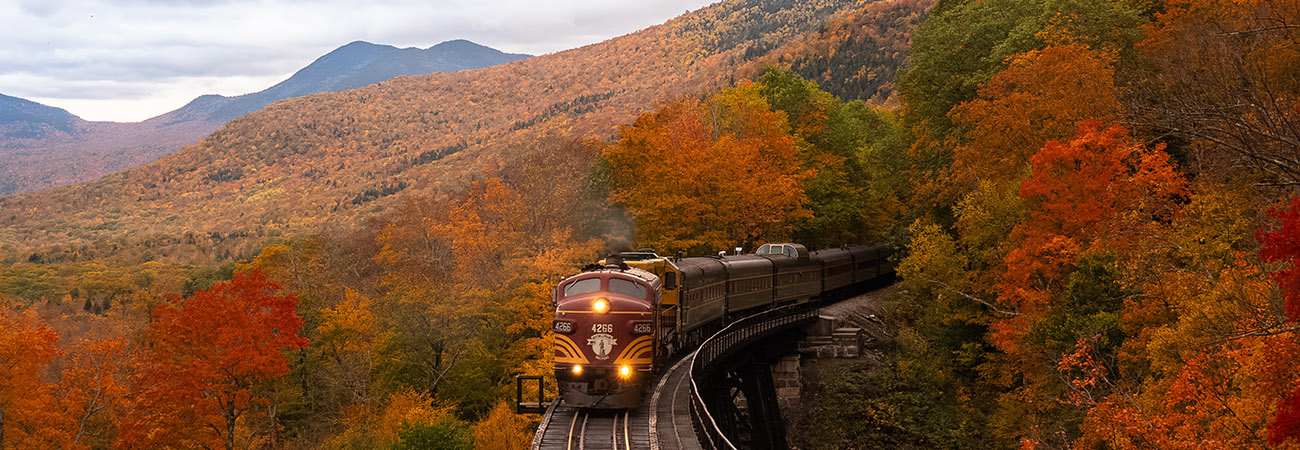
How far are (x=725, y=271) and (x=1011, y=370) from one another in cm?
1159

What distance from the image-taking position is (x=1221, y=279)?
65.8 feet

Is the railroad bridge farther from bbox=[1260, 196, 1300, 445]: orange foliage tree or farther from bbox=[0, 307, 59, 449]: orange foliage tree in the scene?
bbox=[0, 307, 59, 449]: orange foliage tree

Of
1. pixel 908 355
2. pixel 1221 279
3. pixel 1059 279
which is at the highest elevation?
pixel 1221 279

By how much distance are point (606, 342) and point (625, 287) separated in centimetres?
152

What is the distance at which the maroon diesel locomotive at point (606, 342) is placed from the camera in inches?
859

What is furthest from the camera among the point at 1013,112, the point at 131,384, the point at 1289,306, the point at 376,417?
the point at 131,384

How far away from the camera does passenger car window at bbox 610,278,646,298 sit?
73.0 feet

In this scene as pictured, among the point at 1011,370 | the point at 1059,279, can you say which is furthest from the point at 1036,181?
the point at 1011,370

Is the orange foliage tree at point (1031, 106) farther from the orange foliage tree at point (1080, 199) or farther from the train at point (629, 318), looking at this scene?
the train at point (629, 318)

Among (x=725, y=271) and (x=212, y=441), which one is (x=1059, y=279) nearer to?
(x=725, y=271)

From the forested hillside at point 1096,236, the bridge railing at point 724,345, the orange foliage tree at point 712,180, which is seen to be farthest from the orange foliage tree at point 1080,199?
the orange foliage tree at point 712,180

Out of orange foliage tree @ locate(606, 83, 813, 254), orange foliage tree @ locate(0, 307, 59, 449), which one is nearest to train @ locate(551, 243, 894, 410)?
orange foliage tree @ locate(606, 83, 813, 254)

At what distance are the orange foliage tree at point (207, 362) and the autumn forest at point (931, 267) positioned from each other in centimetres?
16

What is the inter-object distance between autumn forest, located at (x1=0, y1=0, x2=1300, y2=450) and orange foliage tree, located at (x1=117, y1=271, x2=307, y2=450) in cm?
16
